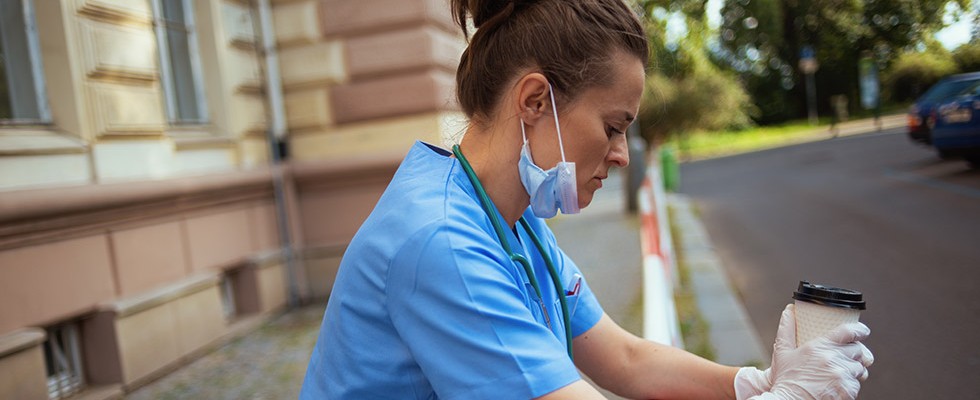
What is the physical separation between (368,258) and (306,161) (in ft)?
17.8

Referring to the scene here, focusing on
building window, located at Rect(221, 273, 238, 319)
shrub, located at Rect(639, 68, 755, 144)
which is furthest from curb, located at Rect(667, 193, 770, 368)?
building window, located at Rect(221, 273, 238, 319)

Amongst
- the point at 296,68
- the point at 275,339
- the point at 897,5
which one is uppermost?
the point at 296,68

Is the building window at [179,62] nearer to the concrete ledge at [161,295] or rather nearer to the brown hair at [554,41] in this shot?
the concrete ledge at [161,295]

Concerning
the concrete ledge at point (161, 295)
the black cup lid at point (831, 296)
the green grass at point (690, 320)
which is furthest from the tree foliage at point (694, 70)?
the concrete ledge at point (161, 295)

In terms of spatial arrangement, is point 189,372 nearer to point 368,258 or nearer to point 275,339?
point 275,339

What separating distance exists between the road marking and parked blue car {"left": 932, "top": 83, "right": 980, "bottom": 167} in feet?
0.16

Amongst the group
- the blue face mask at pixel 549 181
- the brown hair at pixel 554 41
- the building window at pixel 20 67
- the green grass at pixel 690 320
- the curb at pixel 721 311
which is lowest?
the green grass at pixel 690 320

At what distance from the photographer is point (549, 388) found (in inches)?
47.1

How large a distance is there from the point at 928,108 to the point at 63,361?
4.29m

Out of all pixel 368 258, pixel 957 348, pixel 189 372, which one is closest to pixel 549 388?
pixel 368 258

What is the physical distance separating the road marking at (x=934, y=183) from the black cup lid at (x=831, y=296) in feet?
0.84

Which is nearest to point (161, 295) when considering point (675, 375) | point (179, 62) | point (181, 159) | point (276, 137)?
point (181, 159)

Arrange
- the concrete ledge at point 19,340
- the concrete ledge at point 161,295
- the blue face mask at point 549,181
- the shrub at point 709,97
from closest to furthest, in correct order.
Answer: the blue face mask at point 549,181, the shrub at point 709,97, the concrete ledge at point 19,340, the concrete ledge at point 161,295

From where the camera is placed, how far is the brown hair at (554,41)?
4.68 feet
